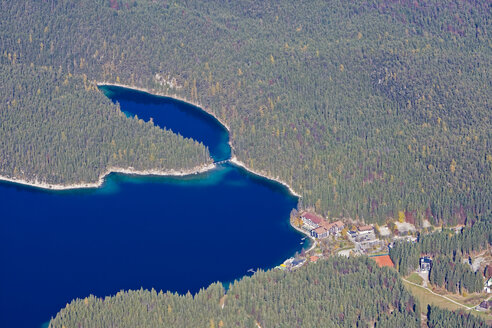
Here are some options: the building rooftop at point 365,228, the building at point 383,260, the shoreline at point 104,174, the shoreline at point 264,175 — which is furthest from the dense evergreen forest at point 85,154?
the building at point 383,260

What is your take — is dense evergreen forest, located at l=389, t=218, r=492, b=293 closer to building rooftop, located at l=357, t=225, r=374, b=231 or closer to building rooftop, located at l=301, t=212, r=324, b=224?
building rooftop, located at l=357, t=225, r=374, b=231

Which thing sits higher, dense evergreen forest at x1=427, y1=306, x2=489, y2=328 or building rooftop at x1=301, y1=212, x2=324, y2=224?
building rooftop at x1=301, y1=212, x2=324, y2=224

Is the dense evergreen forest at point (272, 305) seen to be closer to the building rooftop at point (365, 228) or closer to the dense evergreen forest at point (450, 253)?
the dense evergreen forest at point (450, 253)

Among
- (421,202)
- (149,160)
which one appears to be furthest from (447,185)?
(149,160)

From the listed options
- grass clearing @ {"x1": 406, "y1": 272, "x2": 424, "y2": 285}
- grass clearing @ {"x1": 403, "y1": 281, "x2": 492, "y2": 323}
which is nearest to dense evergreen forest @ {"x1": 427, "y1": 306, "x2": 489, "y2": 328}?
grass clearing @ {"x1": 403, "y1": 281, "x2": 492, "y2": 323}

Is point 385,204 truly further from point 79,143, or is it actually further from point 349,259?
point 79,143

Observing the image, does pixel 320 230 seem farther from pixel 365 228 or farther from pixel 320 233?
pixel 365 228

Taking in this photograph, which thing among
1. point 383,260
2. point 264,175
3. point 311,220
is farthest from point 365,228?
point 264,175
